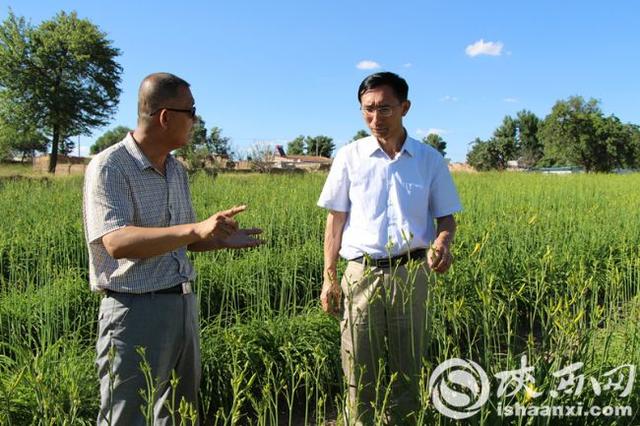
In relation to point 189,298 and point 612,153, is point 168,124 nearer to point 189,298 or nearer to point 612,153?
point 189,298

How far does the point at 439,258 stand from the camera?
1.87 meters

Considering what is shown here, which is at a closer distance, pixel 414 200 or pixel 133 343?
pixel 133 343

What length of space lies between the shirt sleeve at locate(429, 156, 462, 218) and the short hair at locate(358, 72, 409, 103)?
0.35 meters

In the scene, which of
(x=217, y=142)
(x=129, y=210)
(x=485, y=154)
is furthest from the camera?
(x=485, y=154)

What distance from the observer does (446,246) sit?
1.95 metres

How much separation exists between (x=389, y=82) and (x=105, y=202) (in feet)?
3.97

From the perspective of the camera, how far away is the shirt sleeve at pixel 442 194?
6.94 ft

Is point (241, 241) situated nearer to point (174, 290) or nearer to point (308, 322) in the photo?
point (174, 290)

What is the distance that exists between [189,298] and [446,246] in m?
1.03

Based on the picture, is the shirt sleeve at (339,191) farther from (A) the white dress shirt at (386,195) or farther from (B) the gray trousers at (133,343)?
(B) the gray trousers at (133,343)

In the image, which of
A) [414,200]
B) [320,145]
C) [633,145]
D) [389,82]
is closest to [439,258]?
[414,200]

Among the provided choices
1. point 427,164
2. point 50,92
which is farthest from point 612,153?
point 427,164

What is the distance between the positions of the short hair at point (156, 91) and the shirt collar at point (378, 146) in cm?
87

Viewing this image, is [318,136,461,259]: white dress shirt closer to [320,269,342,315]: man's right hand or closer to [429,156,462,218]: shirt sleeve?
[429,156,462,218]: shirt sleeve
